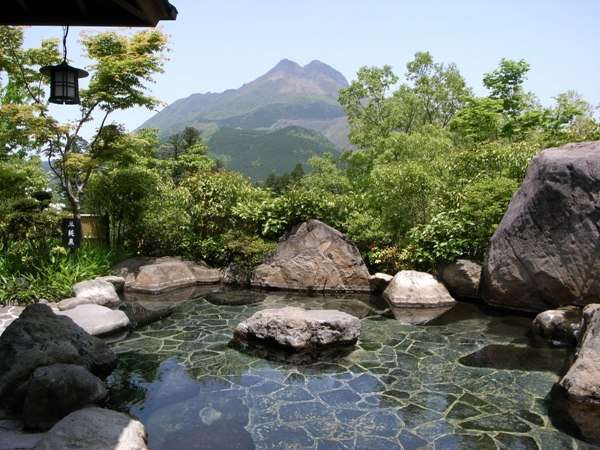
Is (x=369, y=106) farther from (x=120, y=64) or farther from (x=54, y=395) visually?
(x=54, y=395)

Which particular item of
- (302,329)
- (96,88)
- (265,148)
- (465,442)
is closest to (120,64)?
(96,88)

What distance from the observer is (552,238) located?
927cm

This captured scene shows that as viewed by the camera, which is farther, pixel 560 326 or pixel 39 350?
pixel 560 326

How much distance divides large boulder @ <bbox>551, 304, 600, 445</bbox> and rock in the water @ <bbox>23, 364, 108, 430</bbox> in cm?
537

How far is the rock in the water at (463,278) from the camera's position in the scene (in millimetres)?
11312

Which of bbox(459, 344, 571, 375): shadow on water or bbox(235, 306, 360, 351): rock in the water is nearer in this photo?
bbox(459, 344, 571, 375): shadow on water

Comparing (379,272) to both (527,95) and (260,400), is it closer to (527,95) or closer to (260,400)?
(260,400)

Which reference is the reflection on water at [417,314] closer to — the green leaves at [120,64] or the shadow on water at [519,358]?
the shadow on water at [519,358]

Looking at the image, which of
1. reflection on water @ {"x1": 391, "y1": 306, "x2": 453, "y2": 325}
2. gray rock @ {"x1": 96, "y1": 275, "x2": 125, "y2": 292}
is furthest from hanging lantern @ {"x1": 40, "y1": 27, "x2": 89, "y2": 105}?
reflection on water @ {"x1": 391, "y1": 306, "x2": 453, "y2": 325}

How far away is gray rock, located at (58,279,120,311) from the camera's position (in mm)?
10156

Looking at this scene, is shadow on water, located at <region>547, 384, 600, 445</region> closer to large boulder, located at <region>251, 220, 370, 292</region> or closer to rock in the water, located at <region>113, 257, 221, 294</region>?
large boulder, located at <region>251, 220, 370, 292</region>

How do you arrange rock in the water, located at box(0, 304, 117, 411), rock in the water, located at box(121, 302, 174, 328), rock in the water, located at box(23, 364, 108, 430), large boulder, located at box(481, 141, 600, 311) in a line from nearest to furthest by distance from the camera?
rock in the water, located at box(23, 364, 108, 430)
rock in the water, located at box(0, 304, 117, 411)
large boulder, located at box(481, 141, 600, 311)
rock in the water, located at box(121, 302, 174, 328)

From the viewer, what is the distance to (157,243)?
47.2ft

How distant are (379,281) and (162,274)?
5.65 meters
